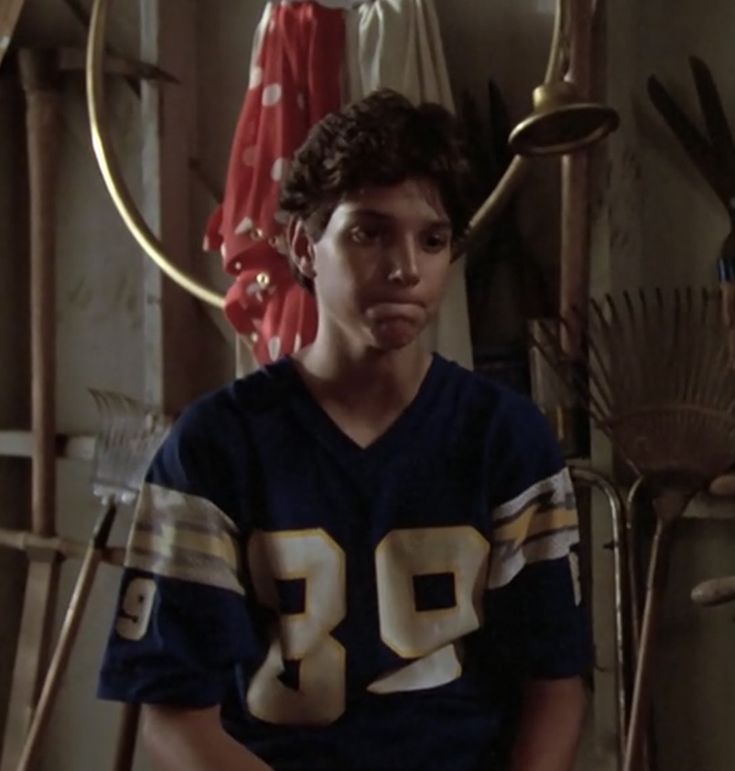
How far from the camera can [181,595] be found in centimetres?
102

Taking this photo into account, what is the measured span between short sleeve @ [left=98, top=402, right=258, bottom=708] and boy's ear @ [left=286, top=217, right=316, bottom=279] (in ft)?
0.64

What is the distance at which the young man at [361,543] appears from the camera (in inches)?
40.2

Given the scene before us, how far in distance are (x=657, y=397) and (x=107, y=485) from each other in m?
0.83

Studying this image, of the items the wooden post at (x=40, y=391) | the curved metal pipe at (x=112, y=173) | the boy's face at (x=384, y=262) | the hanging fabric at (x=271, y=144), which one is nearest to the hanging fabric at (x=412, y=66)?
the hanging fabric at (x=271, y=144)

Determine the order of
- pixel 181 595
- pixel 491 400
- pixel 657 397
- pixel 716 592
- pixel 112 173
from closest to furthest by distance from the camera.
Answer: pixel 181 595
pixel 491 400
pixel 716 592
pixel 657 397
pixel 112 173

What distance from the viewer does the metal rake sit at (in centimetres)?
172

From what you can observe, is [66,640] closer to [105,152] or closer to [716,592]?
[105,152]

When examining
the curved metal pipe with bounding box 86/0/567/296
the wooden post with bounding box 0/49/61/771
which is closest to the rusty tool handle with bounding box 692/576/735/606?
the curved metal pipe with bounding box 86/0/567/296

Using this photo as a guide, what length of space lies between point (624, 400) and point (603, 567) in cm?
23

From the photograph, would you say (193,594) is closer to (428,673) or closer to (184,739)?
(184,739)

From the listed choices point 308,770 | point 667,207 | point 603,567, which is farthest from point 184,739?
point 667,207

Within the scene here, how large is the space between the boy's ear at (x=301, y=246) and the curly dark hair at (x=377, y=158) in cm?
1

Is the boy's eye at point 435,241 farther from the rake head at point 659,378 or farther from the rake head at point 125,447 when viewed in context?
the rake head at point 125,447

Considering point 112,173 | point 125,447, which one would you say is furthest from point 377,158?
point 125,447
